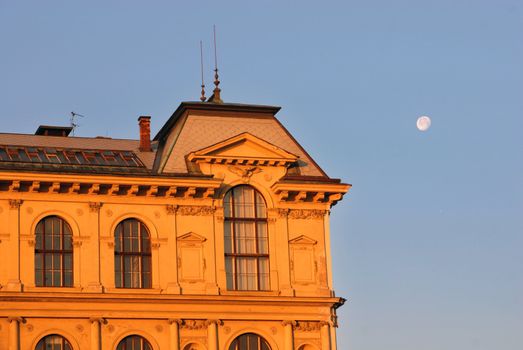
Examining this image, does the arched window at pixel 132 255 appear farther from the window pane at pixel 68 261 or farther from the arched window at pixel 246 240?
the arched window at pixel 246 240

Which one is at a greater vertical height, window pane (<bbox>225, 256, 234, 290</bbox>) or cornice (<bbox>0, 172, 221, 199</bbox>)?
cornice (<bbox>0, 172, 221, 199</bbox>)

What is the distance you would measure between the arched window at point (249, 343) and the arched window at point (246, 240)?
2043 millimetres

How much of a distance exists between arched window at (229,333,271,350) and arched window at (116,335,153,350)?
3567 millimetres

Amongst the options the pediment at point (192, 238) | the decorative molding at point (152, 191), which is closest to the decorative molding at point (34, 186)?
the decorative molding at point (152, 191)

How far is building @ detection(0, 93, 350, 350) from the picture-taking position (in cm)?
5662

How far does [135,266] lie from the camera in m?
58.4

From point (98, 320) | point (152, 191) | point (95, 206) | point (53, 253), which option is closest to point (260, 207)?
point (152, 191)

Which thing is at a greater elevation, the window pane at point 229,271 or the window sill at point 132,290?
the window pane at point 229,271

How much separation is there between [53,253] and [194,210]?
20.2 ft

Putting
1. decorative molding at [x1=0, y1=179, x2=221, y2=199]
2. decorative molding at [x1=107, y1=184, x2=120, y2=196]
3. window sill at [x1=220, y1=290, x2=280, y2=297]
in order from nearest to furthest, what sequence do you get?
decorative molding at [x1=0, y1=179, x2=221, y2=199], decorative molding at [x1=107, y1=184, x2=120, y2=196], window sill at [x1=220, y1=290, x2=280, y2=297]

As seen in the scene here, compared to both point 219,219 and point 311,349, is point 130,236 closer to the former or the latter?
point 219,219

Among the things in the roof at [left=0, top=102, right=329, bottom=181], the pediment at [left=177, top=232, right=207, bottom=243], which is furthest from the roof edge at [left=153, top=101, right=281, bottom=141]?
the pediment at [left=177, top=232, right=207, bottom=243]

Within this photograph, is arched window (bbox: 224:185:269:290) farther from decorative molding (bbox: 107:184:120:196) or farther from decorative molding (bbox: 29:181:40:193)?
decorative molding (bbox: 29:181:40:193)

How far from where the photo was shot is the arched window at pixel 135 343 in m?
57.1
